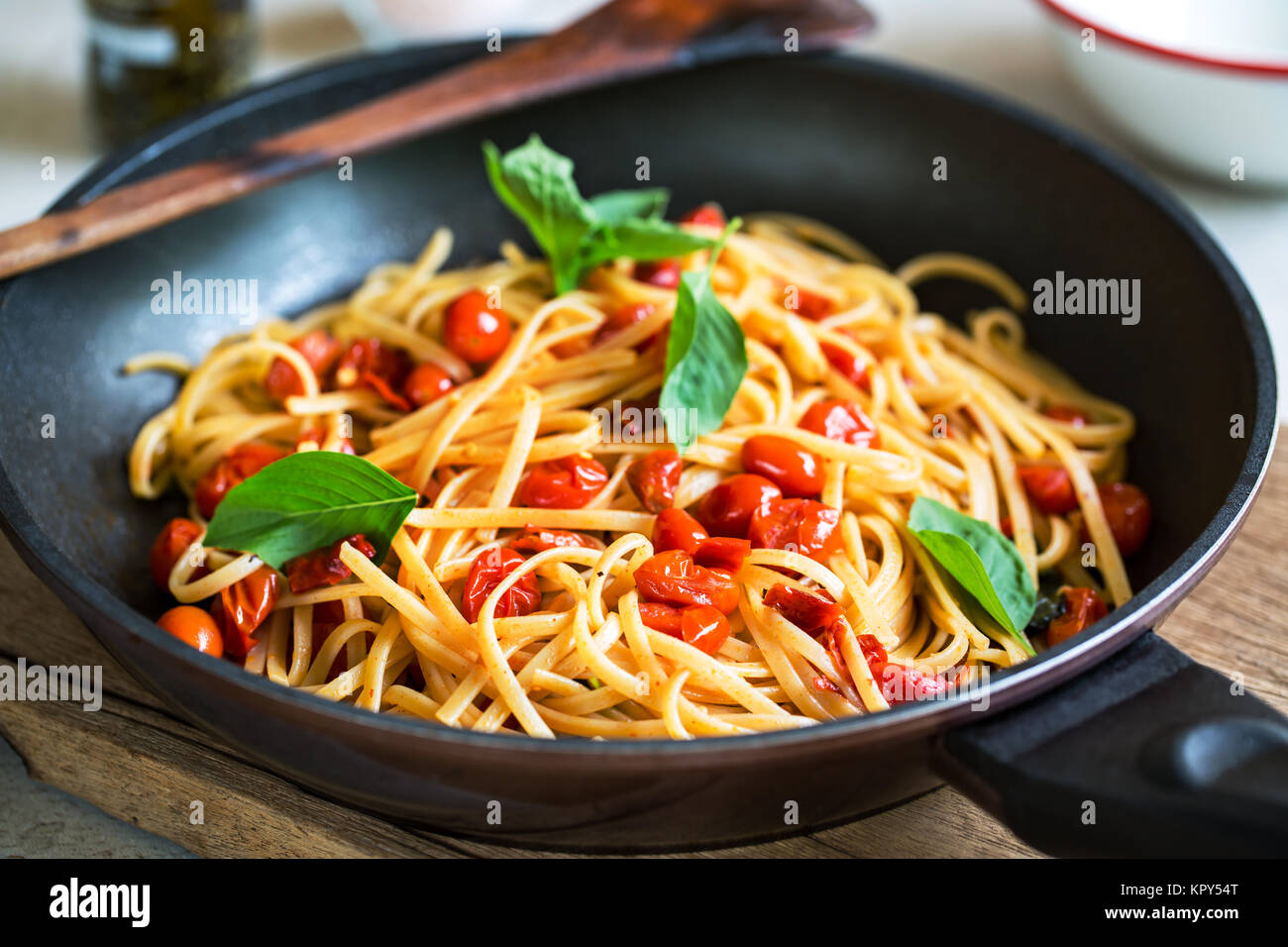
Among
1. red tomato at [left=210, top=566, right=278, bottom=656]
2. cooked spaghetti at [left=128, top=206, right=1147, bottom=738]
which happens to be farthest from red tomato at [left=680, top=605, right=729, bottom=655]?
red tomato at [left=210, top=566, right=278, bottom=656]

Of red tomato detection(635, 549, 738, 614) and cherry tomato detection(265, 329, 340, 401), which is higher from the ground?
cherry tomato detection(265, 329, 340, 401)

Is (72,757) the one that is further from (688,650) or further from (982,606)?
(982,606)

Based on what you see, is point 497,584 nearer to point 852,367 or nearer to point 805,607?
point 805,607

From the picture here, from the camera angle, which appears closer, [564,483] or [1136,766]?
[1136,766]

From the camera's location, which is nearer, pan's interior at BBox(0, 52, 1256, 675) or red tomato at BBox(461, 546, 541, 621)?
red tomato at BBox(461, 546, 541, 621)

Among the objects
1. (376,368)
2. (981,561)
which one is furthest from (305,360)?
(981,561)

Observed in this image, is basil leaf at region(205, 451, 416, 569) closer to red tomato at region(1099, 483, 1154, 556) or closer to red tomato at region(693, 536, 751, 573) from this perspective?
red tomato at region(693, 536, 751, 573)

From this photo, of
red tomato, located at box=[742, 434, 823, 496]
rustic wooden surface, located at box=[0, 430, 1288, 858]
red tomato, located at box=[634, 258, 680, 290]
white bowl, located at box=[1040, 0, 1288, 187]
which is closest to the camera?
rustic wooden surface, located at box=[0, 430, 1288, 858]
